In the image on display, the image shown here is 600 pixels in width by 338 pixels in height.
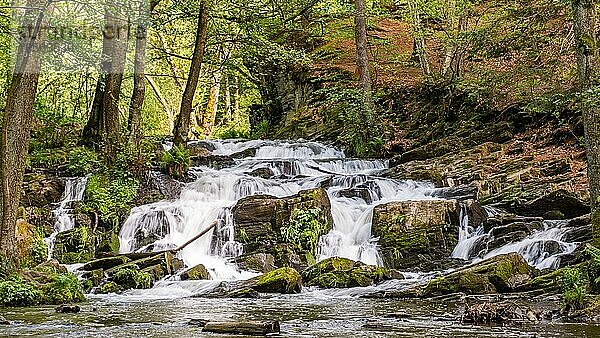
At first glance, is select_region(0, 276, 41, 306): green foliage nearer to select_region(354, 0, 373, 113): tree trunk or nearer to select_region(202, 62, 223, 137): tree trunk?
select_region(354, 0, 373, 113): tree trunk

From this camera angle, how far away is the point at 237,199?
57.5 feet

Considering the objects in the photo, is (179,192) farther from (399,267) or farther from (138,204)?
(399,267)

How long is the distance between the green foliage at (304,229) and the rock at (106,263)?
3.52m

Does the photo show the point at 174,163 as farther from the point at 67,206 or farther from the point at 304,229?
the point at 304,229

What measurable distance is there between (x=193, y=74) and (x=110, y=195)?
15.0 feet

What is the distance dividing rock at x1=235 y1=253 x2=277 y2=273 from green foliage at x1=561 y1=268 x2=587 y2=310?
6872mm

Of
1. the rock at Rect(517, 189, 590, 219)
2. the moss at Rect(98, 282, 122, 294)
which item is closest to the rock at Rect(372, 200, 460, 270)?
the rock at Rect(517, 189, 590, 219)

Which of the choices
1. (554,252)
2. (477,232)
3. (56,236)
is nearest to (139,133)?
(56,236)

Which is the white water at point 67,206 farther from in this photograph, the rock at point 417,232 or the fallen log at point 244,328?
the fallen log at point 244,328

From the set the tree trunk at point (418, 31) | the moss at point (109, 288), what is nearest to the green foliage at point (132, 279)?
the moss at point (109, 288)

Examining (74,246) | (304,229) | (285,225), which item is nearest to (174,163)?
(74,246)

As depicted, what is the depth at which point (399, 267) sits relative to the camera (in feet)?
45.6

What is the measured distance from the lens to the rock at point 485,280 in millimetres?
10212

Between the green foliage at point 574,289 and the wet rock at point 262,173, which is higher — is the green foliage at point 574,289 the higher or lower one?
the lower one
